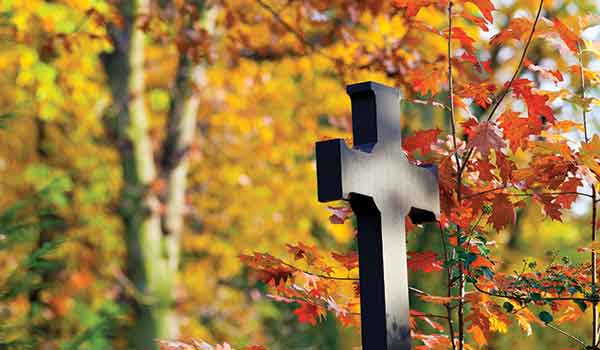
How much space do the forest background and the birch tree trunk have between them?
0.02 meters

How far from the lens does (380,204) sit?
225cm

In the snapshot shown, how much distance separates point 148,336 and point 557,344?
6018 millimetres

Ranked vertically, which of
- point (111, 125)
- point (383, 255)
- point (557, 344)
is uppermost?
point (111, 125)

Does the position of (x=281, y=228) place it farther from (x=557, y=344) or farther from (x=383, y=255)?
(x=383, y=255)

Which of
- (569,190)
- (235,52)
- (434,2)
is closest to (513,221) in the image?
(569,190)

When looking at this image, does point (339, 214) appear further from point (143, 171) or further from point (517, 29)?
point (143, 171)

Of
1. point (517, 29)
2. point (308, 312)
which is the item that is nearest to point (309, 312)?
point (308, 312)

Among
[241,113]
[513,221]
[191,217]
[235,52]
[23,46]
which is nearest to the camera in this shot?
[513,221]

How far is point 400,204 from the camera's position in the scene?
2348 mm

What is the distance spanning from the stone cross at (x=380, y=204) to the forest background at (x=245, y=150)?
0.24m

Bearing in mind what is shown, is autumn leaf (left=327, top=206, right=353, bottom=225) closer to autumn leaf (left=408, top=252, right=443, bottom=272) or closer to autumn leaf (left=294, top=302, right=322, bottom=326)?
autumn leaf (left=408, top=252, right=443, bottom=272)

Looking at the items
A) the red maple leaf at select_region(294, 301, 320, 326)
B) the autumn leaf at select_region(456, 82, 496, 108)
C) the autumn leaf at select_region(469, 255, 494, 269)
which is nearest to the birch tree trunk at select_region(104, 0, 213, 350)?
the red maple leaf at select_region(294, 301, 320, 326)

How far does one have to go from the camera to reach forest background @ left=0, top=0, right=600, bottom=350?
8.76 feet

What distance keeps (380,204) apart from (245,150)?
31.0ft
